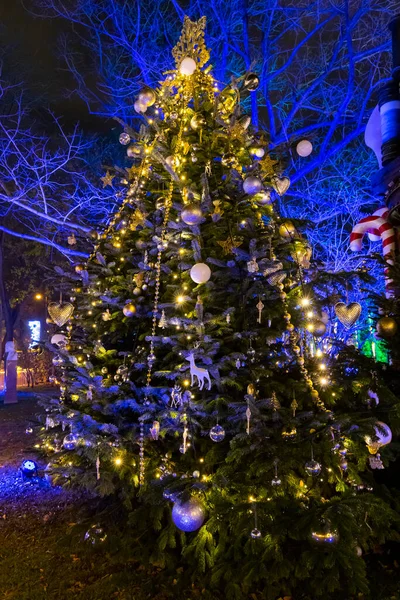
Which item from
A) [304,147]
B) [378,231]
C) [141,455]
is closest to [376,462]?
[141,455]

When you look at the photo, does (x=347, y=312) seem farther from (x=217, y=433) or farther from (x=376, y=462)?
(x=217, y=433)

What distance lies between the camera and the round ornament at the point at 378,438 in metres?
3.07

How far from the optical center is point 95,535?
370 centimetres

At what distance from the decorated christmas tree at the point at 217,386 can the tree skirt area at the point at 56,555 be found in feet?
0.87

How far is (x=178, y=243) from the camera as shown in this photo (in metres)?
3.73

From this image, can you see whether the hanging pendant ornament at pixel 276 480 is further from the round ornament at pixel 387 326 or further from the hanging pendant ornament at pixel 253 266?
the round ornament at pixel 387 326

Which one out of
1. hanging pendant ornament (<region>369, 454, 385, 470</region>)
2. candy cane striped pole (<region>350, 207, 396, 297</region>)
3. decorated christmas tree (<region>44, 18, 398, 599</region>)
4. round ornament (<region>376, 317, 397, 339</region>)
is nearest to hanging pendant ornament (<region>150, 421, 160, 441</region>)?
decorated christmas tree (<region>44, 18, 398, 599</region>)

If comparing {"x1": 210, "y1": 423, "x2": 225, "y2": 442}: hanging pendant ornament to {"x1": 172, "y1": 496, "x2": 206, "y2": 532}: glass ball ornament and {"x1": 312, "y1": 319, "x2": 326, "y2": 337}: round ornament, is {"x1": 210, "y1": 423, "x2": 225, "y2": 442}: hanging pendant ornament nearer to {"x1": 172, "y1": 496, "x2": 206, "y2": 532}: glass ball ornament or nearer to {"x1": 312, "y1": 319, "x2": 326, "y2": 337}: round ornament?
{"x1": 172, "y1": 496, "x2": 206, "y2": 532}: glass ball ornament

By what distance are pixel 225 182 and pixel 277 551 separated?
301 cm

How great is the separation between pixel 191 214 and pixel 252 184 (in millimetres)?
595

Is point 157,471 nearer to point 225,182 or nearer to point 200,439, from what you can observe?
point 200,439

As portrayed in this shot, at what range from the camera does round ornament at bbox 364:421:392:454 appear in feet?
10.1

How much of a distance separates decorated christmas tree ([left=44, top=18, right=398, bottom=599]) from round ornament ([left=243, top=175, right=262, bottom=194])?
2 centimetres

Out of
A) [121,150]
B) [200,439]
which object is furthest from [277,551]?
[121,150]
